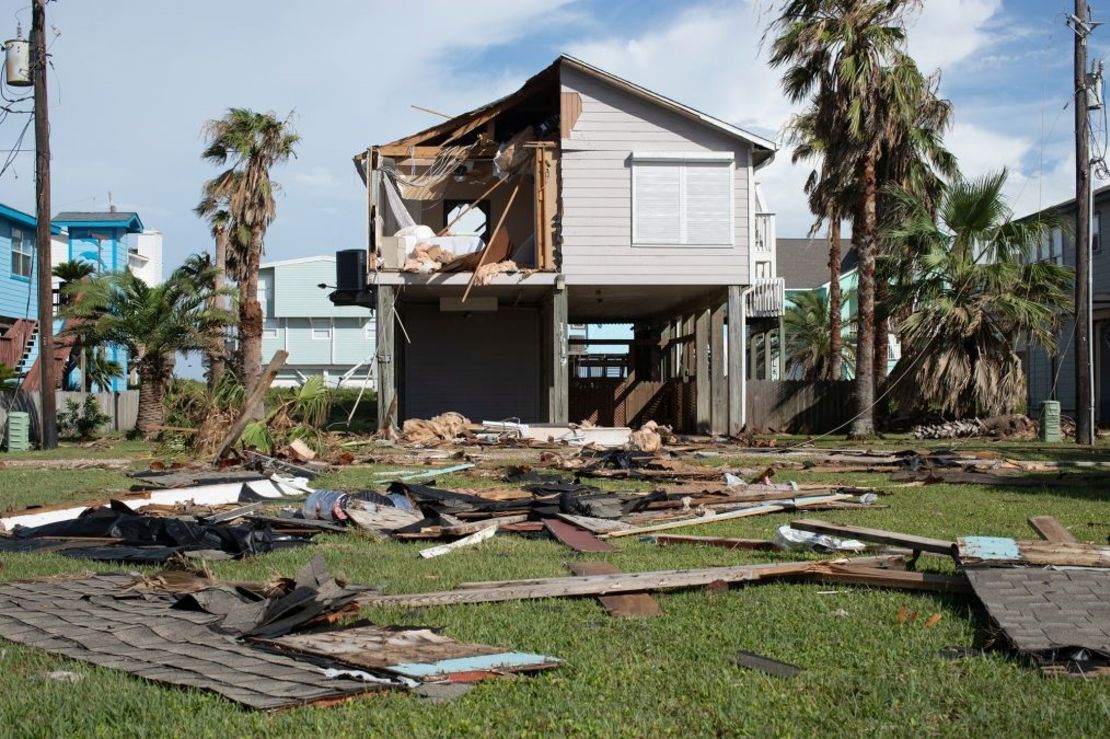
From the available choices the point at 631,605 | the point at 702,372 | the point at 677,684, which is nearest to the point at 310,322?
the point at 702,372

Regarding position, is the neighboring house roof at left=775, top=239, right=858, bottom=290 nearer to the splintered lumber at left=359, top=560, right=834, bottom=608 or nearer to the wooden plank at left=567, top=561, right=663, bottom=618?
the splintered lumber at left=359, top=560, right=834, bottom=608

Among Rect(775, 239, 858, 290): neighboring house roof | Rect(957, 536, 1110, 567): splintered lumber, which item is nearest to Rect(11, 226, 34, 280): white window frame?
Rect(775, 239, 858, 290): neighboring house roof

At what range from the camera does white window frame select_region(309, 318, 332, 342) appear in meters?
55.7

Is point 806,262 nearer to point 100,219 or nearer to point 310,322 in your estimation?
point 310,322

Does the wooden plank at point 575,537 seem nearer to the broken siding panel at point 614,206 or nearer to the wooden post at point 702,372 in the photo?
the broken siding panel at point 614,206

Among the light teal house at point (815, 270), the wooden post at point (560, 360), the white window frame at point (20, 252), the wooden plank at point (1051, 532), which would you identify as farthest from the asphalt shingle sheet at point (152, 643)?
the light teal house at point (815, 270)

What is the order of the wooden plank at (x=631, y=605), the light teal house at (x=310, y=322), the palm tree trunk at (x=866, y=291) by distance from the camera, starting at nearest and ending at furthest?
the wooden plank at (x=631, y=605) < the palm tree trunk at (x=866, y=291) < the light teal house at (x=310, y=322)

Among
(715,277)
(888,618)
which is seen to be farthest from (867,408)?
(888,618)

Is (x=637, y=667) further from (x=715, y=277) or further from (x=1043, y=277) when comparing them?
(x=1043, y=277)

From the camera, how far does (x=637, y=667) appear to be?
5.20m

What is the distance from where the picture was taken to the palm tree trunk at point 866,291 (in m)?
25.8

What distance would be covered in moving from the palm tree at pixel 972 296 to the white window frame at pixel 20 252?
25650 millimetres

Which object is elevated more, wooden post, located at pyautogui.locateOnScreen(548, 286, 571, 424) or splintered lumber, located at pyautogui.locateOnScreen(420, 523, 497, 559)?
wooden post, located at pyautogui.locateOnScreen(548, 286, 571, 424)

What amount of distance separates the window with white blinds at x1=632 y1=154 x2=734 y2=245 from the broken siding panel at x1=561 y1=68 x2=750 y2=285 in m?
0.17
